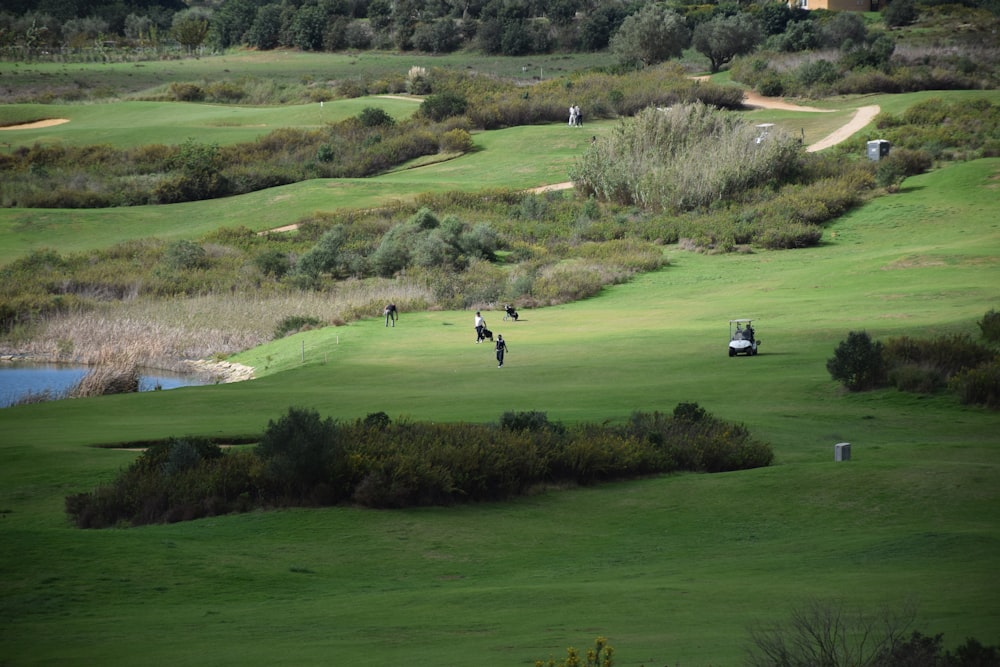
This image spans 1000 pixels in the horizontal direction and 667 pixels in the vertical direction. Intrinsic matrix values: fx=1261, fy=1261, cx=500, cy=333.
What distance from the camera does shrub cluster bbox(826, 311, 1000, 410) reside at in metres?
28.5

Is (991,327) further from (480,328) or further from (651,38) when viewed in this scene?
(651,38)

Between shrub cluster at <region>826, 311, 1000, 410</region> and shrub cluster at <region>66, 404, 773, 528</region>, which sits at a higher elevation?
shrub cluster at <region>826, 311, 1000, 410</region>

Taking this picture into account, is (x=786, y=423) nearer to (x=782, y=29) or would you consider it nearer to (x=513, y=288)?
(x=513, y=288)

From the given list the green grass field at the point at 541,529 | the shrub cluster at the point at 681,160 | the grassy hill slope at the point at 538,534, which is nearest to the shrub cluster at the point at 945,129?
the shrub cluster at the point at 681,160

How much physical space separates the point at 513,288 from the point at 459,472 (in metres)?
31.2

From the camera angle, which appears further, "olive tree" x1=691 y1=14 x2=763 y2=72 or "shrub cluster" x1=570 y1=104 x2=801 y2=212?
"olive tree" x1=691 y1=14 x2=763 y2=72

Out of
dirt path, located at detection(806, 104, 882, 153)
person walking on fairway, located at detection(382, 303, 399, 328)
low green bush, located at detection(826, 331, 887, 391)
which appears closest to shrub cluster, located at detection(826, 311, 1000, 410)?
low green bush, located at detection(826, 331, 887, 391)

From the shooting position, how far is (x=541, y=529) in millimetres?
19500

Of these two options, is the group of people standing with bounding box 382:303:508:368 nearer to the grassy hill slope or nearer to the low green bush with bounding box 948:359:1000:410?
the grassy hill slope

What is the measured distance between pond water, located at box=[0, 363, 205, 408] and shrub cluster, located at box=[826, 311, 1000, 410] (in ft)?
67.6

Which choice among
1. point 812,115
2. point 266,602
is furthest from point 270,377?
point 812,115

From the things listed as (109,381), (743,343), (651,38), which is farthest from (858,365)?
(651,38)

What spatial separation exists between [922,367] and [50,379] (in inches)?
1071

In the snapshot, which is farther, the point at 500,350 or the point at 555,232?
the point at 555,232
